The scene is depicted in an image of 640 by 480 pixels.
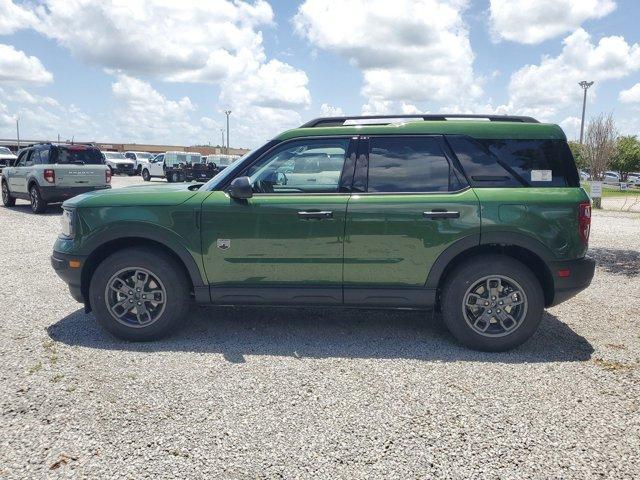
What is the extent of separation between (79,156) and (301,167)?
11.3 meters

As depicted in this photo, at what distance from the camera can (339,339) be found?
445 cm

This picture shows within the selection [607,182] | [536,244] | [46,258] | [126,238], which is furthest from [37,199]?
[607,182]

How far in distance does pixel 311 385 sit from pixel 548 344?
7.42ft

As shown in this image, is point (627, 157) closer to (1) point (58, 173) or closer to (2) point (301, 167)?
(1) point (58, 173)

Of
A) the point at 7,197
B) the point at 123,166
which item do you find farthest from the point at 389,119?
the point at 123,166

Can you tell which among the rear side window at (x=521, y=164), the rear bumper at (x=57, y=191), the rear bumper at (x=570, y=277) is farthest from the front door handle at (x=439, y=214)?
the rear bumper at (x=57, y=191)

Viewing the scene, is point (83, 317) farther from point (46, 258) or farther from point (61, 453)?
point (46, 258)

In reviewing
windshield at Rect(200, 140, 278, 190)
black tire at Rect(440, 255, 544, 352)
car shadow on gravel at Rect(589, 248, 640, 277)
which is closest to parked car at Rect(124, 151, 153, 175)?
car shadow on gravel at Rect(589, 248, 640, 277)

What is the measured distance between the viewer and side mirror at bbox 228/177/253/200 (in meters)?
4.05

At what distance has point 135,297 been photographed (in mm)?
4324

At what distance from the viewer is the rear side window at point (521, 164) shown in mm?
4094

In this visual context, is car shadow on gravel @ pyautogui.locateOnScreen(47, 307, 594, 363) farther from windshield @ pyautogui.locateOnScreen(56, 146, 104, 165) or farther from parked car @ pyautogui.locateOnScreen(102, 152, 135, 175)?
parked car @ pyautogui.locateOnScreen(102, 152, 135, 175)

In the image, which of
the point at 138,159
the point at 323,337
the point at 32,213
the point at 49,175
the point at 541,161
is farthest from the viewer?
the point at 138,159

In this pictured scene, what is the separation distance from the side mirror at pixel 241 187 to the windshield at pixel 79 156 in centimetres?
1102
